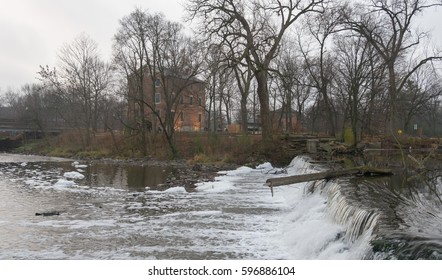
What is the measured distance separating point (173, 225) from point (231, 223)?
170 cm

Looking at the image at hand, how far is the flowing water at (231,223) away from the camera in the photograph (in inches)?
339

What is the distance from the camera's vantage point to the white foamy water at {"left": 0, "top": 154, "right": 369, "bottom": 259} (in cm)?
920

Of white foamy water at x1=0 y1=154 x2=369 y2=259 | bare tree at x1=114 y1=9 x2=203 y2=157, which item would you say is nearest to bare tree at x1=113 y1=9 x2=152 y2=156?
bare tree at x1=114 y1=9 x2=203 y2=157

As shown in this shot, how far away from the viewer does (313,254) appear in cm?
898

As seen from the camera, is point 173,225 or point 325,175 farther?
point 325,175

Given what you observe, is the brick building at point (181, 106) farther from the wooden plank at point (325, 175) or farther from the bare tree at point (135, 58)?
the wooden plank at point (325, 175)

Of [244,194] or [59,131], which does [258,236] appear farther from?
[59,131]

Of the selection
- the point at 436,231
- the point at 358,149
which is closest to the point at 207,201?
the point at 436,231

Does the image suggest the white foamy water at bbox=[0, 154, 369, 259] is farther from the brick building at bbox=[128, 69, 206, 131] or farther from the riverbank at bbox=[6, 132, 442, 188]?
the brick building at bbox=[128, 69, 206, 131]

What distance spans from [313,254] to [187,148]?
29845 millimetres

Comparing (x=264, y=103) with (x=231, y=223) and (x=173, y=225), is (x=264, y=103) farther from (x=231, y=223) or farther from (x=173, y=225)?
(x=173, y=225)

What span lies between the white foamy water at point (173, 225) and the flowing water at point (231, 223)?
0.03m

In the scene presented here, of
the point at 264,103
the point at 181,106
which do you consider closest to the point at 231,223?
the point at 264,103

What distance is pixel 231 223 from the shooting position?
1194 centimetres
